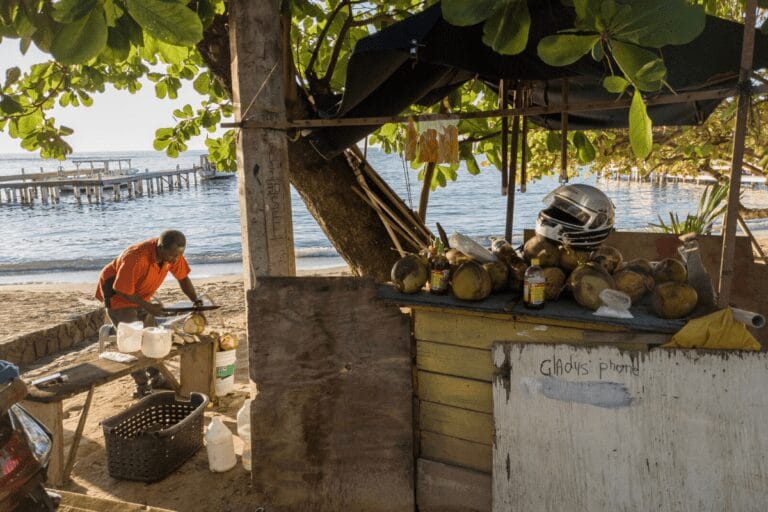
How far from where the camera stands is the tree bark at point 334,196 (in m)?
5.20

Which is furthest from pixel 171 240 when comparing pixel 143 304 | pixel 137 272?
pixel 143 304

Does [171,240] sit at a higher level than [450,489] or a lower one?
higher

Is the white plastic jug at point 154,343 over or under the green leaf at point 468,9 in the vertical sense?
under

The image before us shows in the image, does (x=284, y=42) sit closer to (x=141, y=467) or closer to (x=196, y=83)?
(x=196, y=83)

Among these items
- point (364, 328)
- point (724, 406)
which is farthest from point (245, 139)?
point (724, 406)

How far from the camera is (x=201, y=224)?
130ft

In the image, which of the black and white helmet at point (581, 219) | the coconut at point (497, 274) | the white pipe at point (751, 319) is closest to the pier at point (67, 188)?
the coconut at point (497, 274)

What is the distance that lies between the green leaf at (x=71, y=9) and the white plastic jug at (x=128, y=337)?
13.1 ft

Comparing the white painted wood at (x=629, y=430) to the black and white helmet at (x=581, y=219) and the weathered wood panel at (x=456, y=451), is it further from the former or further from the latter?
the black and white helmet at (x=581, y=219)

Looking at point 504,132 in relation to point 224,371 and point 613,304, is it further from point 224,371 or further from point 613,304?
point 224,371

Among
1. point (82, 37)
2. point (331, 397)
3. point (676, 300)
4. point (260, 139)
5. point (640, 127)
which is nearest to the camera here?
point (82, 37)

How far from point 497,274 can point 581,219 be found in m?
0.62

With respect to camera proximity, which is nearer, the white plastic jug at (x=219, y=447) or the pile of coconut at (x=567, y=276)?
the pile of coconut at (x=567, y=276)

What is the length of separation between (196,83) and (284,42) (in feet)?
7.35
